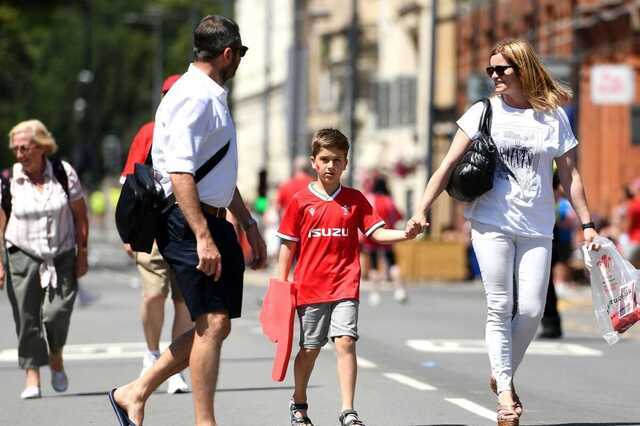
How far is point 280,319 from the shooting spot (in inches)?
372

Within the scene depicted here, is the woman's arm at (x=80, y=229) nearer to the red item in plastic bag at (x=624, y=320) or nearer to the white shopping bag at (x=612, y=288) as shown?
the white shopping bag at (x=612, y=288)

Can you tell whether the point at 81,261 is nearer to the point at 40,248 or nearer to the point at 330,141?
the point at 40,248

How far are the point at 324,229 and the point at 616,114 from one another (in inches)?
1209

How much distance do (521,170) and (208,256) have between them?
2111 millimetres

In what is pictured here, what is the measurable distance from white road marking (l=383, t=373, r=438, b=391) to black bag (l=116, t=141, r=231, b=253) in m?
4.26

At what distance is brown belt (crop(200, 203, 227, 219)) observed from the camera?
830 centimetres

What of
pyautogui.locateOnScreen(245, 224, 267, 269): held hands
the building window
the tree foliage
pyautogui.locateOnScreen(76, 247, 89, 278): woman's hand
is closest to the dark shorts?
pyautogui.locateOnScreen(245, 224, 267, 269): held hands

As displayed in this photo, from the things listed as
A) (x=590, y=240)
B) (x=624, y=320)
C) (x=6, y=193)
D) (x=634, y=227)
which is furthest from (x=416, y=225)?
(x=634, y=227)

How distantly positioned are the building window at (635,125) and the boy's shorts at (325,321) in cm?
2811

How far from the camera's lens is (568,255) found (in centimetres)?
3175

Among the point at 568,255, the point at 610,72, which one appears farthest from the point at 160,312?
the point at 568,255

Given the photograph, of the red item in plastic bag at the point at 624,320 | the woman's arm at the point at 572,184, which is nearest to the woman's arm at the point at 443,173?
the woman's arm at the point at 572,184

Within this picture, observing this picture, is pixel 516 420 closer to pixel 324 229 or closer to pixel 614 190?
pixel 324 229

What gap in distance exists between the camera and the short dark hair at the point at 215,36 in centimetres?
827
